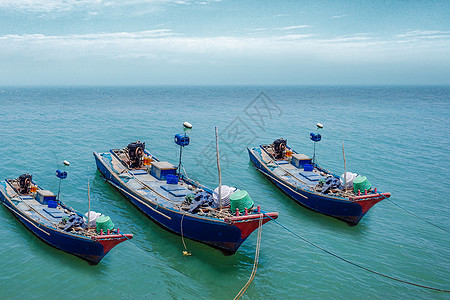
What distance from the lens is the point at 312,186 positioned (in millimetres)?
38781

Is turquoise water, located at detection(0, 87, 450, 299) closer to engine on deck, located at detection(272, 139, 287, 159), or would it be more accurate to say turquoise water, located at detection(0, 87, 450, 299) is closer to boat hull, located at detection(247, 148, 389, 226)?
boat hull, located at detection(247, 148, 389, 226)

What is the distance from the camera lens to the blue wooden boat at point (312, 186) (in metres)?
33.2

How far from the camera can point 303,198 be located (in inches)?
1474

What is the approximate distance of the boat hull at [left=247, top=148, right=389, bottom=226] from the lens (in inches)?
1297

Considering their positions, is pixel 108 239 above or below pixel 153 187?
below

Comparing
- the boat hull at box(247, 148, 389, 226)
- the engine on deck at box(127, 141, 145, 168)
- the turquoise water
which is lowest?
the turquoise water

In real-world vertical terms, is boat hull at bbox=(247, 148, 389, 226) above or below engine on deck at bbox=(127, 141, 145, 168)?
below

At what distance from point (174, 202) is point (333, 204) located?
14.7 m

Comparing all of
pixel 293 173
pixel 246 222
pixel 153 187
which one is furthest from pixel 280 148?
pixel 246 222

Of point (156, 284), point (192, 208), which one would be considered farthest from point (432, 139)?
point (156, 284)

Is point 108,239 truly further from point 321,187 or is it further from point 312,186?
point 312,186

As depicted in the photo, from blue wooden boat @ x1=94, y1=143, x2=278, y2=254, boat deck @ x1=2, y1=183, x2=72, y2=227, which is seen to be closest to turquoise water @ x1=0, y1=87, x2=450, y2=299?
blue wooden boat @ x1=94, y1=143, x2=278, y2=254

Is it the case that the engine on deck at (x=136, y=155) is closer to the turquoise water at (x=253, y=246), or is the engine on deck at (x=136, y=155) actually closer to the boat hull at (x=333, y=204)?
the turquoise water at (x=253, y=246)

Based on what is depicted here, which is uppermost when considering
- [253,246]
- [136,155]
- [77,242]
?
→ [136,155]
